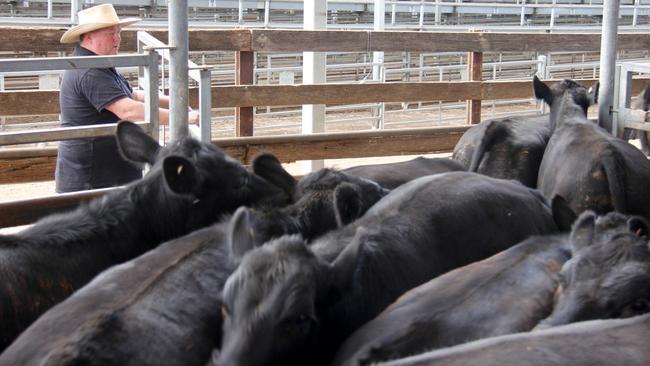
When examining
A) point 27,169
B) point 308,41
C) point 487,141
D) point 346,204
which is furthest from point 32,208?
point 308,41

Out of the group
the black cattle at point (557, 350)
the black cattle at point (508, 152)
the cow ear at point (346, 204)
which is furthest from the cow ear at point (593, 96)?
the black cattle at point (557, 350)

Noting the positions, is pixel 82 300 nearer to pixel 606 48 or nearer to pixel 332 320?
pixel 332 320

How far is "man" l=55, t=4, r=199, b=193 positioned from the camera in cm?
576

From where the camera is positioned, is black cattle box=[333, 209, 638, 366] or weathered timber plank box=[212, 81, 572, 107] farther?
weathered timber plank box=[212, 81, 572, 107]

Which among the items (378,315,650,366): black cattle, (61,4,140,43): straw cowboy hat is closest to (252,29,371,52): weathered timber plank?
(61,4,140,43): straw cowboy hat

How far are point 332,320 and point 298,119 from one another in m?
16.5

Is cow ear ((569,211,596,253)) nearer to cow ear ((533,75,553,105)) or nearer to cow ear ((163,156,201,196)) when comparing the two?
cow ear ((163,156,201,196))

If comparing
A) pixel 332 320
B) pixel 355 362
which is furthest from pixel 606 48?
pixel 355 362

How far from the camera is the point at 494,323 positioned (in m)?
A: 3.03

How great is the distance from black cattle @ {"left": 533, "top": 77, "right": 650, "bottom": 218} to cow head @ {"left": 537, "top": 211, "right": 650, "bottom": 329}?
1.97 metres

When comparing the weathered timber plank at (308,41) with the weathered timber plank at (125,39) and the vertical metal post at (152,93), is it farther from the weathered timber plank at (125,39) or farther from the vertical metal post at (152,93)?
the vertical metal post at (152,93)

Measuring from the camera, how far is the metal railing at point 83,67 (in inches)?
183

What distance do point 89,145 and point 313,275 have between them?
3240 mm

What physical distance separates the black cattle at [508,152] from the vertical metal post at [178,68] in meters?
2.08
